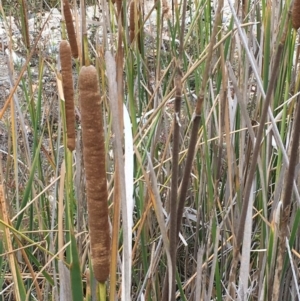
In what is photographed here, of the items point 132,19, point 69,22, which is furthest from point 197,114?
point 132,19

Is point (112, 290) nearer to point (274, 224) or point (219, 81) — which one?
point (274, 224)

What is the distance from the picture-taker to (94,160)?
1.28ft

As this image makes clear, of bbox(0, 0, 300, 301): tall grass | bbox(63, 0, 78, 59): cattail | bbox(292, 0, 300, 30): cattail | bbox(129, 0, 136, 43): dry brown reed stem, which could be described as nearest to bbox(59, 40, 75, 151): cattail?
bbox(0, 0, 300, 301): tall grass

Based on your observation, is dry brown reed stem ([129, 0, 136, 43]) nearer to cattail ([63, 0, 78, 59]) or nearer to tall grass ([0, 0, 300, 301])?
tall grass ([0, 0, 300, 301])

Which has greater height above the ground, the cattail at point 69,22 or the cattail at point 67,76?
the cattail at point 69,22

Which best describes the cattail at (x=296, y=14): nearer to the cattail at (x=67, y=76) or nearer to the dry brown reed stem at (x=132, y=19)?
the cattail at (x=67, y=76)

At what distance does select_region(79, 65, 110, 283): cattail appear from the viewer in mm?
375

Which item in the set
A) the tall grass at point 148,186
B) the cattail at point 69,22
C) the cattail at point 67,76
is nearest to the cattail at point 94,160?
the tall grass at point 148,186

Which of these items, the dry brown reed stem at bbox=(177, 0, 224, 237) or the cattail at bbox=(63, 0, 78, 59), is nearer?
the dry brown reed stem at bbox=(177, 0, 224, 237)

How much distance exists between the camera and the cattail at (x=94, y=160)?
375 mm

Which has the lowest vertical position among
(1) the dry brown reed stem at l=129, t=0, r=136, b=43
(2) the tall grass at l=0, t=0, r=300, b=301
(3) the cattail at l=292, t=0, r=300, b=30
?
(2) the tall grass at l=0, t=0, r=300, b=301

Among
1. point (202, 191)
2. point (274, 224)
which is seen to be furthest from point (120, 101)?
point (202, 191)

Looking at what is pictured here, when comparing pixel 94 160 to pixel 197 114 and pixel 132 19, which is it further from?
pixel 132 19

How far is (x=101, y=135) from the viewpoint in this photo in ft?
1.26
